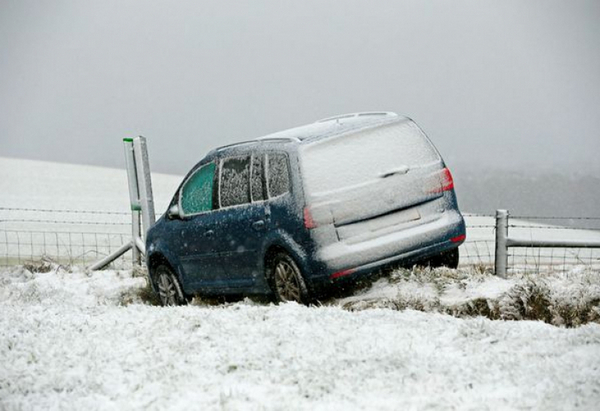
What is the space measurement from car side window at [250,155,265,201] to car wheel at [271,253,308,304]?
670mm

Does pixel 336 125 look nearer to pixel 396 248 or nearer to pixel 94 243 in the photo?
pixel 396 248

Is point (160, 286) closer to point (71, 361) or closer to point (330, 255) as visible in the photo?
point (330, 255)

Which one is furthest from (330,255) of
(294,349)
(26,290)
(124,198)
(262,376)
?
(124,198)

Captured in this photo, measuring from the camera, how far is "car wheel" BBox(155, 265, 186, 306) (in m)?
9.55

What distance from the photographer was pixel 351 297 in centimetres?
789

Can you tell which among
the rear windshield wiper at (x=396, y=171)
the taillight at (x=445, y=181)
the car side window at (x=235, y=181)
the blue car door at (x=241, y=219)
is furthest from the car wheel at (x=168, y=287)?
the taillight at (x=445, y=181)

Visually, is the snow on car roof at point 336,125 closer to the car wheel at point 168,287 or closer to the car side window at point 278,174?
the car side window at point 278,174

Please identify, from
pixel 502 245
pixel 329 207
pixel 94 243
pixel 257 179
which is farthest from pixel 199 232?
pixel 94 243

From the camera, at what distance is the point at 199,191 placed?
29.7 ft

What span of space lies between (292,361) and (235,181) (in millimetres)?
3501

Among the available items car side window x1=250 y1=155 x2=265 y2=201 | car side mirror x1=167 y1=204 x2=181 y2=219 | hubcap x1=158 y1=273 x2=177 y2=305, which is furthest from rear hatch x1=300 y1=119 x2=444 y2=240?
hubcap x1=158 y1=273 x2=177 y2=305

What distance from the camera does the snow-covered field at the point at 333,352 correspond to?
4605 mm

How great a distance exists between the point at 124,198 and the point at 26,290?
56.3 feet

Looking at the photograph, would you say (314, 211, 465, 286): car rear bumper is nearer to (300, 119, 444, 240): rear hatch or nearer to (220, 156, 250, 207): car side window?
(300, 119, 444, 240): rear hatch
